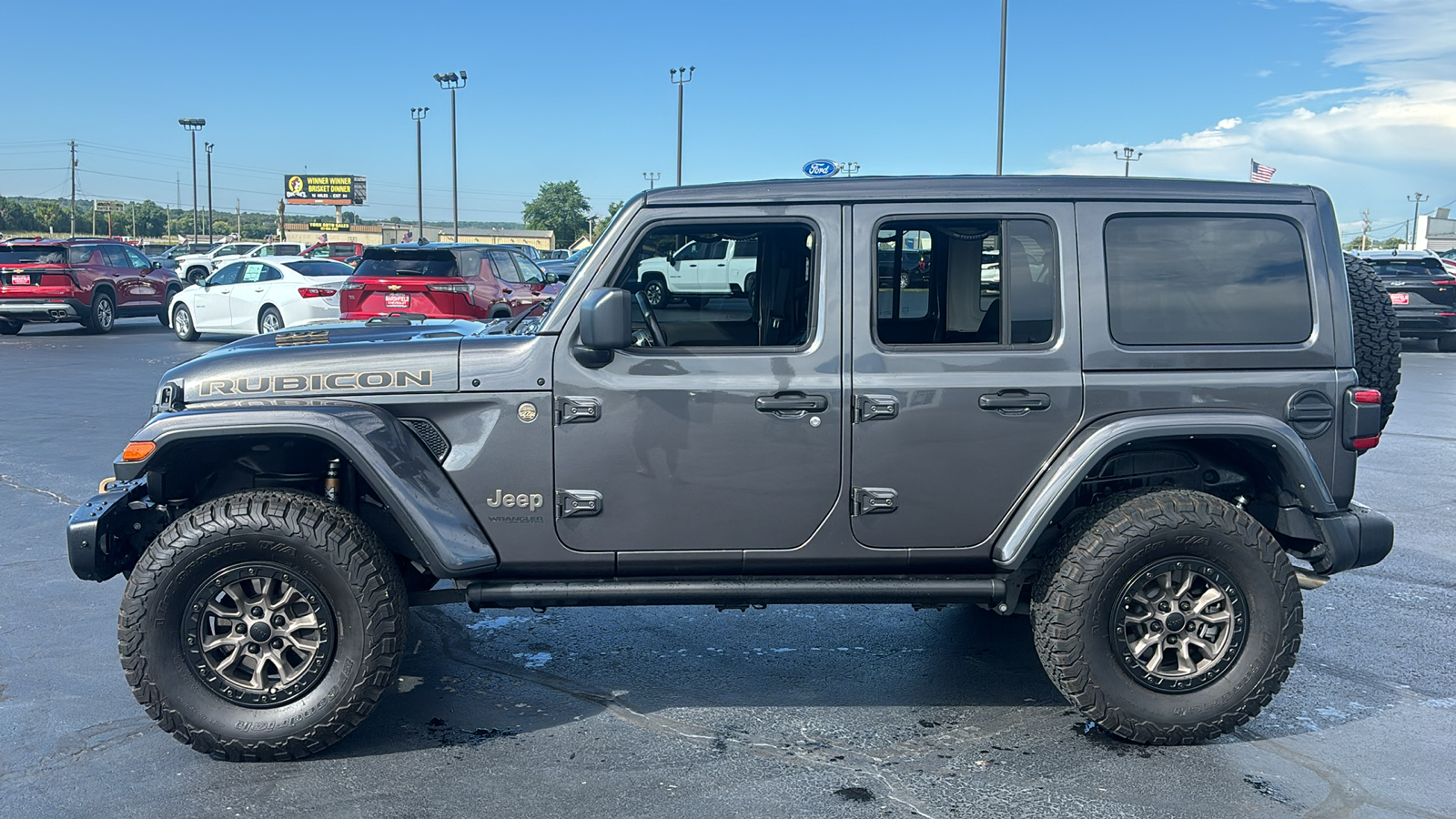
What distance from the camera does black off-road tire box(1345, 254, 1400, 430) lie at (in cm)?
438

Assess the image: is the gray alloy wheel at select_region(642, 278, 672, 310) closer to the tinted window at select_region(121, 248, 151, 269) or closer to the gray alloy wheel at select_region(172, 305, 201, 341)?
the gray alloy wheel at select_region(172, 305, 201, 341)

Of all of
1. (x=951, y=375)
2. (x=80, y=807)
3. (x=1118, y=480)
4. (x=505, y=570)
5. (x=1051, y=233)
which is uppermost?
(x=1051, y=233)

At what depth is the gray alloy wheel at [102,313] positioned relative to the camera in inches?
838

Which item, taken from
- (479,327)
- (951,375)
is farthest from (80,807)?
(951,375)

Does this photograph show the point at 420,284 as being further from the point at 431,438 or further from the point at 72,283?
the point at 431,438

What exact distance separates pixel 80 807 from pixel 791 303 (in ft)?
9.44

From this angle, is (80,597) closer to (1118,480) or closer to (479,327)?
(479,327)

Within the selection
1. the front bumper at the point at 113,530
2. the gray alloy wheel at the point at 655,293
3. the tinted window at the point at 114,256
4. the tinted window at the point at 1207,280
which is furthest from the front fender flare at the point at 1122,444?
the tinted window at the point at 114,256

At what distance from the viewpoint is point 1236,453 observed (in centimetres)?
421

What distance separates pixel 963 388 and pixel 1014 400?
0.61 feet

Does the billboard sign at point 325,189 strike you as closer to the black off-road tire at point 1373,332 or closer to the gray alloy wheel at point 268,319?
the gray alloy wheel at point 268,319

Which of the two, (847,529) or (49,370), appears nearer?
(847,529)

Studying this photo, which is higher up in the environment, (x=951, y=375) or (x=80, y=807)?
(x=951, y=375)

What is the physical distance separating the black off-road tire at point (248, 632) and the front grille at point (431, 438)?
0.36 m
